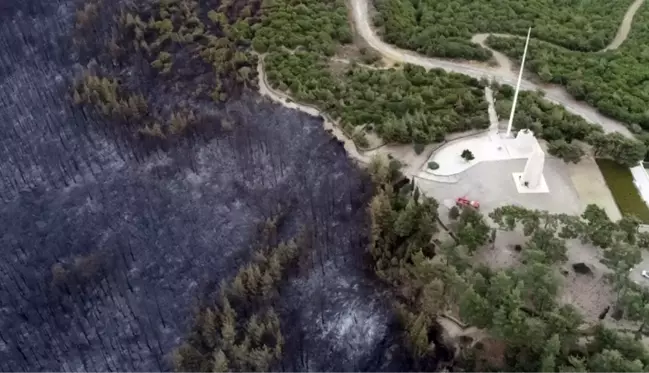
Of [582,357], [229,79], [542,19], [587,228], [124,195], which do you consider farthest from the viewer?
[542,19]

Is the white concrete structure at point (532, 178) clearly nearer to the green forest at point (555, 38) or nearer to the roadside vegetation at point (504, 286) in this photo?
the roadside vegetation at point (504, 286)

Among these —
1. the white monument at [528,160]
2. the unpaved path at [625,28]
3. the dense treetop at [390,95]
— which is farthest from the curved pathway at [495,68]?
the white monument at [528,160]

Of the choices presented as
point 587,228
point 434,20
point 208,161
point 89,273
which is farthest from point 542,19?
point 89,273

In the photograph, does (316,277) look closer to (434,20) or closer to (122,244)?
(122,244)

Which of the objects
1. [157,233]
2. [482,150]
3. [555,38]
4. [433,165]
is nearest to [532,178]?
[482,150]

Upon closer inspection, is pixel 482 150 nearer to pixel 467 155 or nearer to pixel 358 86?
pixel 467 155

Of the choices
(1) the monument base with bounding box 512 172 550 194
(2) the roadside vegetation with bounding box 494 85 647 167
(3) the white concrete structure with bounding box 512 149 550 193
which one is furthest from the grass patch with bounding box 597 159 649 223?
(3) the white concrete structure with bounding box 512 149 550 193
